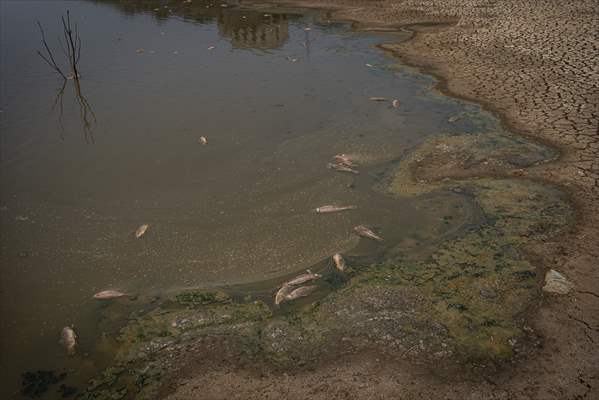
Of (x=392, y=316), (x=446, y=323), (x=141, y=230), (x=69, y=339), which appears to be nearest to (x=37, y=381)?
(x=69, y=339)

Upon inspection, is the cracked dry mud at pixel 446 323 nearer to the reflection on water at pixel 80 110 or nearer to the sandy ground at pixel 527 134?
the sandy ground at pixel 527 134

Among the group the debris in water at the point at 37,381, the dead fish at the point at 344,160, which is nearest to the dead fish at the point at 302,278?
the debris in water at the point at 37,381

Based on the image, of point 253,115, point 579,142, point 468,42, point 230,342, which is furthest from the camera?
point 468,42

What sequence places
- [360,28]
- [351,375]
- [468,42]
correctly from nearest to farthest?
[351,375]
[468,42]
[360,28]

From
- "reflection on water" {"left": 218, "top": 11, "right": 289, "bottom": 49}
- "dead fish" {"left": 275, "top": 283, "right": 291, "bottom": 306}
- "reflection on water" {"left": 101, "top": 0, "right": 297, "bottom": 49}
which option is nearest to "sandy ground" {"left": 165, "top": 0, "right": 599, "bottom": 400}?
"dead fish" {"left": 275, "top": 283, "right": 291, "bottom": 306}

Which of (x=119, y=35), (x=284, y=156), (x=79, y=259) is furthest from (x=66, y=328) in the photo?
(x=119, y=35)

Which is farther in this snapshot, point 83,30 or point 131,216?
point 83,30

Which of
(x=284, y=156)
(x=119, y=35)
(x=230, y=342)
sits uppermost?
(x=119, y=35)

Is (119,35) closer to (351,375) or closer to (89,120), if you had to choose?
(89,120)

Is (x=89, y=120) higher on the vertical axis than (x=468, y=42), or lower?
lower
